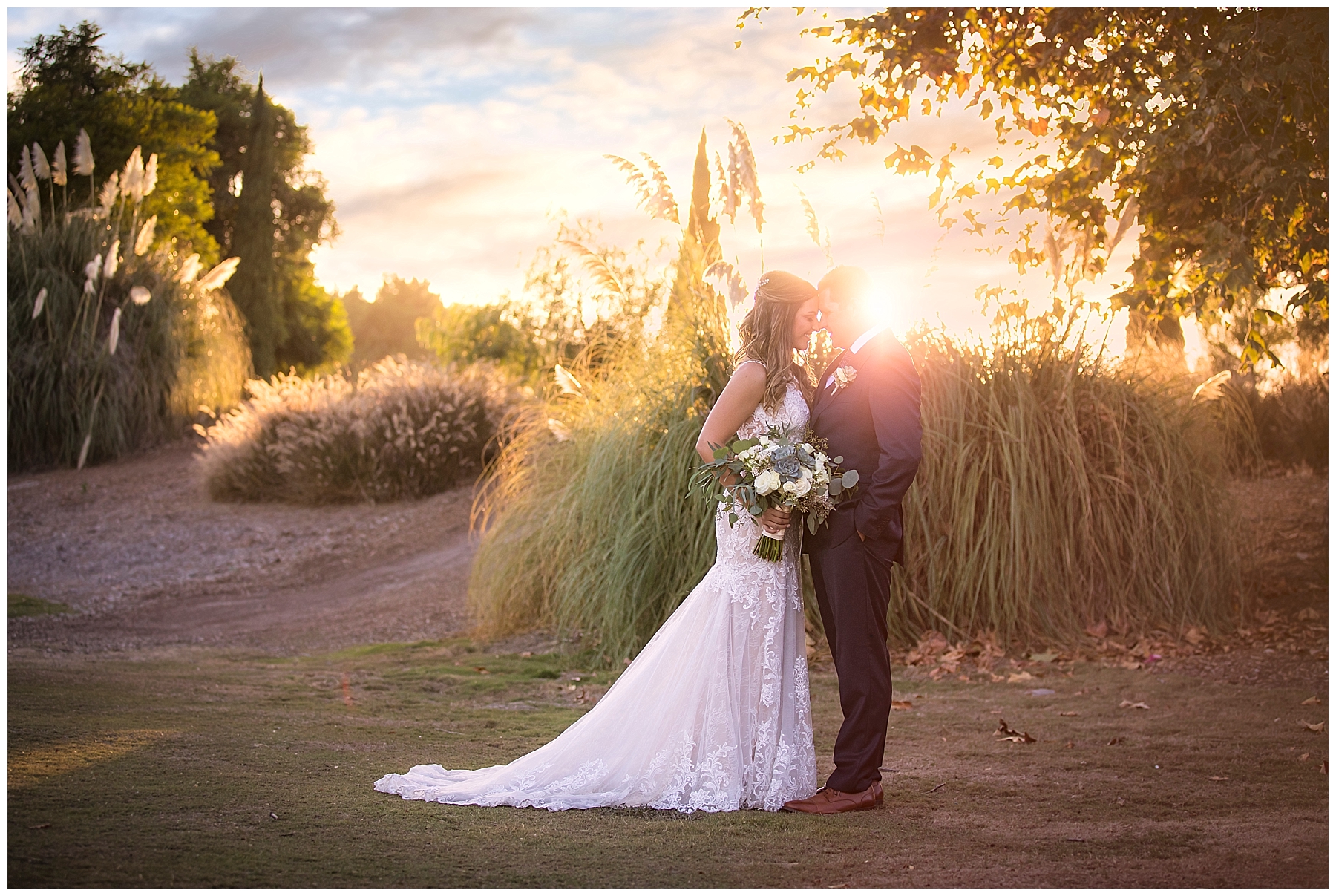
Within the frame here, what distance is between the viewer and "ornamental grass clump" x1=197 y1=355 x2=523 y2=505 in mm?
14352

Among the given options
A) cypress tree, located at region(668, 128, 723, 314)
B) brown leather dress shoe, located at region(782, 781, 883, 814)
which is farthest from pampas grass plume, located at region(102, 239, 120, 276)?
brown leather dress shoe, located at region(782, 781, 883, 814)

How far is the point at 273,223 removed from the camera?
28.6m

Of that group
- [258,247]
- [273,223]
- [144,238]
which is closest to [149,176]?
[144,238]

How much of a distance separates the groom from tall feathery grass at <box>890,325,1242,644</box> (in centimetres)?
327

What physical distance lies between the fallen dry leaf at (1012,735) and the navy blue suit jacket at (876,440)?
1.63 metres

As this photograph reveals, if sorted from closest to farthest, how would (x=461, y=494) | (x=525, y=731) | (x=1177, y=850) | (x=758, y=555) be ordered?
(x=1177, y=850) < (x=758, y=555) < (x=525, y=731) < (x=461, y=494)

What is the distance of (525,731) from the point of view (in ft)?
16.7

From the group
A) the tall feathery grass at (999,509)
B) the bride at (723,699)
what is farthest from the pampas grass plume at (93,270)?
the bride at (723,699)

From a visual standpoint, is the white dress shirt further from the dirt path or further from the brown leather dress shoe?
the dirt path

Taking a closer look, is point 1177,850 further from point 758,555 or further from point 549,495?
point 549,495

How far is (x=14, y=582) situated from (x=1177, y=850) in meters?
10.9

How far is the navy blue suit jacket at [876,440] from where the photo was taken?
11.7 feet

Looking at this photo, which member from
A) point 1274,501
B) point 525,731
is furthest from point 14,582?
point 1274,501

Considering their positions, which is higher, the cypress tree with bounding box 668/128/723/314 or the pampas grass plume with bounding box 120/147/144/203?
the pampas grass plume with bounding box 120/147/144/203
